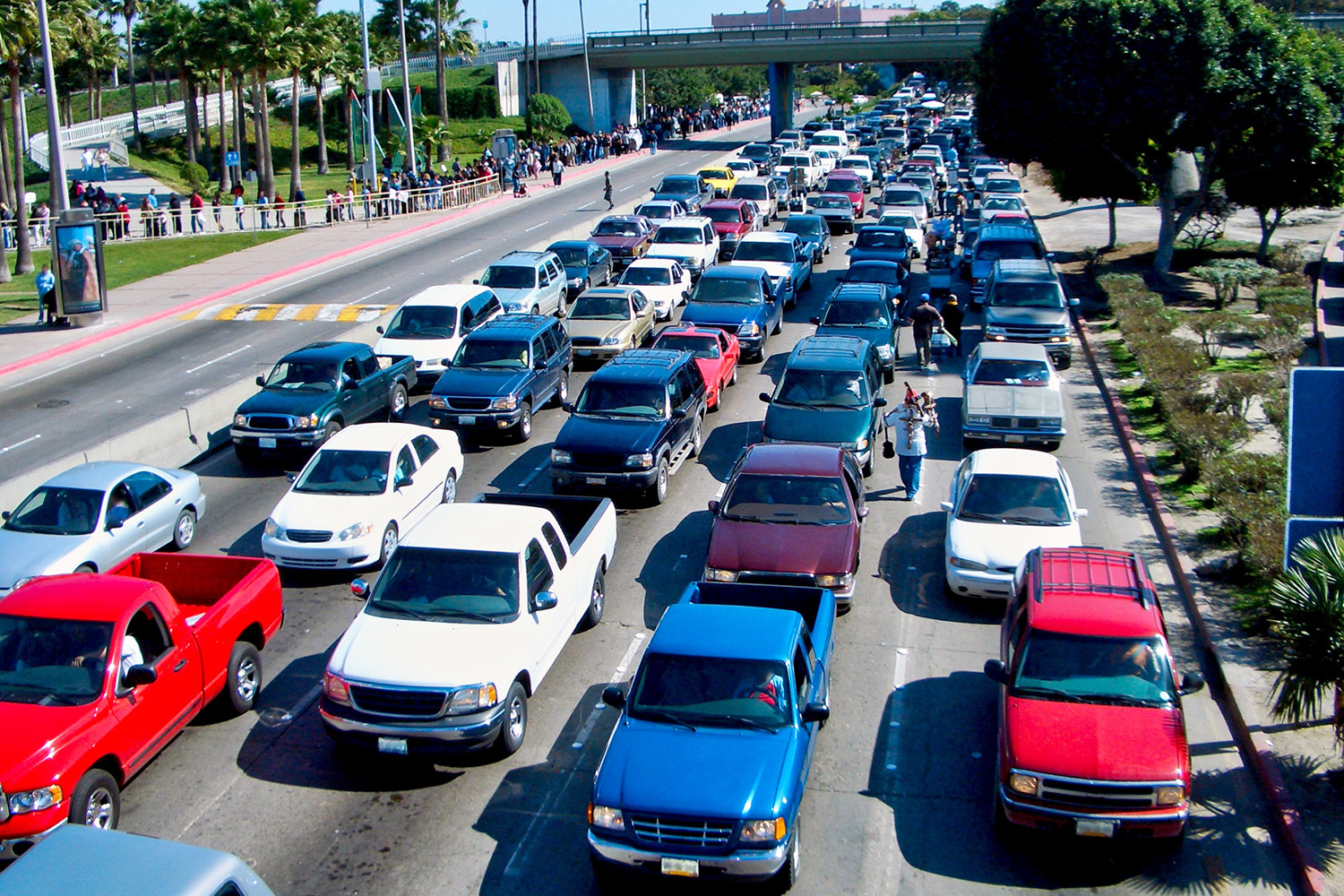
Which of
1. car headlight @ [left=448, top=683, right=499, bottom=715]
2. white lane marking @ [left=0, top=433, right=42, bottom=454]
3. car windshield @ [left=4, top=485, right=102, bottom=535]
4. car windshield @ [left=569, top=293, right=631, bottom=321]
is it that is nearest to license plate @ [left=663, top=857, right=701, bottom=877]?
car headlight @ [left=448, top=683, right=499, bottom=715]

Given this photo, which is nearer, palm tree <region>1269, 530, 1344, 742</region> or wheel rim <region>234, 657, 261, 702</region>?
palm tree <region>1269, 530, 1344, 742</region>

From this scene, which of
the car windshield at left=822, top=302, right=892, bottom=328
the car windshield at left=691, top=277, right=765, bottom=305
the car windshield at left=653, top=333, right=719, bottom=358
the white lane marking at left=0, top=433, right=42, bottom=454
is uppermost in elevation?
the car windshield at left=691, top=277, right=765, bottom=305

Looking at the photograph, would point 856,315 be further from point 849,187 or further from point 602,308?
point 849,187

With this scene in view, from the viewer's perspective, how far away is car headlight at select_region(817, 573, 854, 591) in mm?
13727

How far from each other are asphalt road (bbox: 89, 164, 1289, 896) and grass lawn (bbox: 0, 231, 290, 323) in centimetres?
2480

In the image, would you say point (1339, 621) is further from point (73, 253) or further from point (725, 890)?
point (73, 253)

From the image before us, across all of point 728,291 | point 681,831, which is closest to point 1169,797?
point 681,831

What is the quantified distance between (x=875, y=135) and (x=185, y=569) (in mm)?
70044

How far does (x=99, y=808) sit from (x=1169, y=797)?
27.3 feet

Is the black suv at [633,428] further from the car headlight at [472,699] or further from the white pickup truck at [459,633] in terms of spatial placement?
the car headlight at [472,699]

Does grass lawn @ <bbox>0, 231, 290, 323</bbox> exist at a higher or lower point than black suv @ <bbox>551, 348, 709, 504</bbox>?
higher

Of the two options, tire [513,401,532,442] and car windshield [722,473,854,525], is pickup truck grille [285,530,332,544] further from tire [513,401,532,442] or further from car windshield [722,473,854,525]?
tire [513,401,532,442]

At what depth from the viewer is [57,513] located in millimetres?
14953

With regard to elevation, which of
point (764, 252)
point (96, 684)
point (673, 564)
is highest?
point (764, 252)
